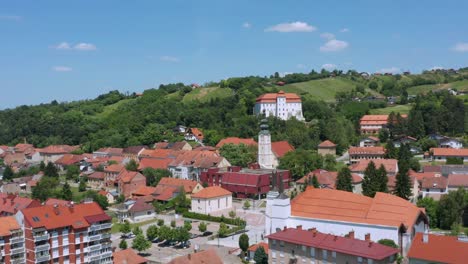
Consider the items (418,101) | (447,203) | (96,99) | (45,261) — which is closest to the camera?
(45,261)

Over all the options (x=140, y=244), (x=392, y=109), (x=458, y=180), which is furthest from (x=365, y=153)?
(x=392, y=109)

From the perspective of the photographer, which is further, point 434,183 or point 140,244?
point 434,183

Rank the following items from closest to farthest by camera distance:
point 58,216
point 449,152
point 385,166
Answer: point 58,216 → point 385,166 → point 449,152

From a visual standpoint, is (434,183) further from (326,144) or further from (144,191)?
(144,191)

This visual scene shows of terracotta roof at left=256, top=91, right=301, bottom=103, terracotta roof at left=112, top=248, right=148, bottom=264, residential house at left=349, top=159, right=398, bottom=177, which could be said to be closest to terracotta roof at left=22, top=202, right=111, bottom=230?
terracotta roof at left=112, top=248, right=148, bottom=264

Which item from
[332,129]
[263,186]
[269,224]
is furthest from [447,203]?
[332,129]

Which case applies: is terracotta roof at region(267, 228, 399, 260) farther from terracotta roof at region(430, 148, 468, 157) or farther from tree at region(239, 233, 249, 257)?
terracotta roof at region(430, 148, 468, 157)

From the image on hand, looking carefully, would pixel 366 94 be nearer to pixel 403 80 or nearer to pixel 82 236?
pixel 403 80
